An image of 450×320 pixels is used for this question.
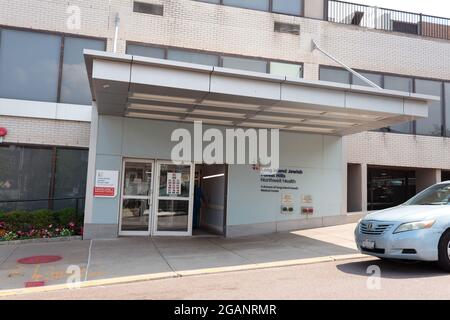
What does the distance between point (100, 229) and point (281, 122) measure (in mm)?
5616

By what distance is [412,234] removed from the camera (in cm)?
717

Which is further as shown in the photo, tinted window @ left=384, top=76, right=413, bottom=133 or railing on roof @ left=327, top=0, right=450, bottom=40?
railing on roof @ left=327, top=0, right=450, bottom=40

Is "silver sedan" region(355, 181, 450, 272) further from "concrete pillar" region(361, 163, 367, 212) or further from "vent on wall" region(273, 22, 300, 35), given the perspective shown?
"vent on wall" region(273, 22, 300, 35)

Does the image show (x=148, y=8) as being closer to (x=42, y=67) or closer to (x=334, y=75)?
(x=42, y=67)

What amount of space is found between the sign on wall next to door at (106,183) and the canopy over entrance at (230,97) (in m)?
1.59

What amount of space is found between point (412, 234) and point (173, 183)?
23.6ft

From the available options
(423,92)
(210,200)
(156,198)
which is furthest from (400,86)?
(156,198)

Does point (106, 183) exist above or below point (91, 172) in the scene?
below

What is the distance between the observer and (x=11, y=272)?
8047mm

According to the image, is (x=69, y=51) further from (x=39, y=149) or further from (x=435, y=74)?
(x=435, y=74)

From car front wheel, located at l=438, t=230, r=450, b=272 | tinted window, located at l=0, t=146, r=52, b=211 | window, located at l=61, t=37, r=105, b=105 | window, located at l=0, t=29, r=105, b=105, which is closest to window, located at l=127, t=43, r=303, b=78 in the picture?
window, located at l=61, t=37, r=105, b=105

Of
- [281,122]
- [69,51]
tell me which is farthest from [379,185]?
[69,51]

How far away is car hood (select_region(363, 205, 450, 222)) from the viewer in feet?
24.1

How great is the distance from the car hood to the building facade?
180 inches
